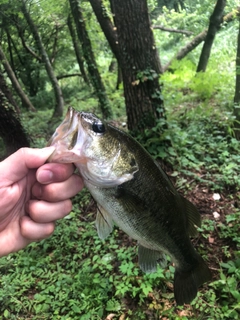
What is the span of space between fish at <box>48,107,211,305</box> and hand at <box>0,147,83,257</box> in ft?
0.29

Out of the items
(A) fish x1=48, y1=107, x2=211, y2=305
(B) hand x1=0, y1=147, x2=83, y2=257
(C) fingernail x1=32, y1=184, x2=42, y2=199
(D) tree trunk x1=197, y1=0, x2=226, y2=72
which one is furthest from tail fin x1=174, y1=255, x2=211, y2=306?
(D) tree trunk x1=197, y1=0, x2=226, y2=72

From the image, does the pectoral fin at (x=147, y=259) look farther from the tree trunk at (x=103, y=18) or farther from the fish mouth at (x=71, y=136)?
the tree trunk at (x=103, y=18)

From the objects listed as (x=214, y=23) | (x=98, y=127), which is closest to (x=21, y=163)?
(x=98, y=127)

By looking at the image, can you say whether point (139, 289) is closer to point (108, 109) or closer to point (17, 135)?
point (17, 135)

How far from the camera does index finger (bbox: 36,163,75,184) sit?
1.53 meters

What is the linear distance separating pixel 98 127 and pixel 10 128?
4.51m

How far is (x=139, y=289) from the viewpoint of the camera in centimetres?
309

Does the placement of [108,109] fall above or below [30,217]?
below

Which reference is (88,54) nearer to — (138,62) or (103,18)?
(103,18)

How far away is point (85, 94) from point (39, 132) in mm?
5176

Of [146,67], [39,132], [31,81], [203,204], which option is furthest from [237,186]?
[31,81]

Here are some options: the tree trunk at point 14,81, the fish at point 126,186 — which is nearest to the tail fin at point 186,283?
the fish at point 126,186

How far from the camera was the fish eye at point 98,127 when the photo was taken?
1.45 metres

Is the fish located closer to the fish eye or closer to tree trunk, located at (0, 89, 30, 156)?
the fish eye
